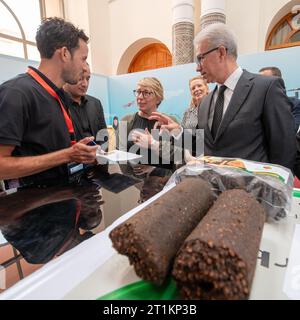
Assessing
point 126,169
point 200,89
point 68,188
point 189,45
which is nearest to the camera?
point 68,188

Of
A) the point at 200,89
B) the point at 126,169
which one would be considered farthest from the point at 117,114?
the point at 126,169

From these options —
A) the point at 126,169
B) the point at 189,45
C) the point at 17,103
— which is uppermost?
the point at 189,45

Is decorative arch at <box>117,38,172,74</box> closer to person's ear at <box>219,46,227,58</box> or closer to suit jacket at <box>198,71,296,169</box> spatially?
person's ear at <box>219,46,227,58</box>

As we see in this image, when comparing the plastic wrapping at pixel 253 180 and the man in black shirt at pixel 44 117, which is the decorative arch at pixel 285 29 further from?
the plastic wrapping at pixel 253 180

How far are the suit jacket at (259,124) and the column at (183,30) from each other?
97.4 inches

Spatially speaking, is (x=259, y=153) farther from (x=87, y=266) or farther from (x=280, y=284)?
(x=87, y=266)

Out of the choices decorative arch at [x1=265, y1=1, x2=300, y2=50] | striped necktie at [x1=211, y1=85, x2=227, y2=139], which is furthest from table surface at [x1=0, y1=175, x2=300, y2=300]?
decorative arch at [x1=265, y1=1, x2=300, y2=50]

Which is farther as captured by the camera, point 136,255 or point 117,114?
point 117,114

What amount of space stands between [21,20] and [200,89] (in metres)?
3.72

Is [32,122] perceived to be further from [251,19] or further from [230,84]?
[251,19]

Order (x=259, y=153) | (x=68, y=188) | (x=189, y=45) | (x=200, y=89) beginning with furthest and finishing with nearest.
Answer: (x=189, y=45) → (x=200, y=89) → (x=259, y=153) → (x=68, y=188)

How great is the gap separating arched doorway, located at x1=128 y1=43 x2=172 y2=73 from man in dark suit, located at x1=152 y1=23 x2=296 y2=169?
3.31 m

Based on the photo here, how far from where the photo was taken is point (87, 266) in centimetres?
40

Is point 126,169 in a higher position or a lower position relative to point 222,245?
lower
